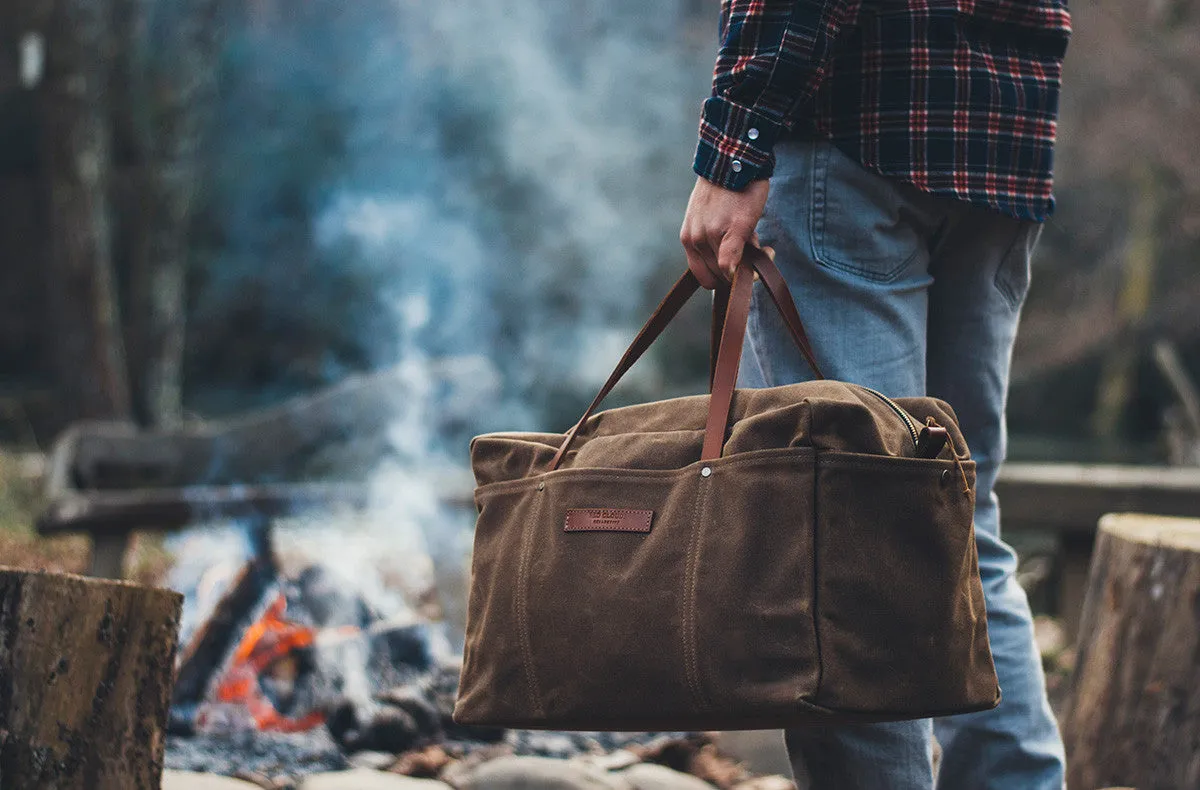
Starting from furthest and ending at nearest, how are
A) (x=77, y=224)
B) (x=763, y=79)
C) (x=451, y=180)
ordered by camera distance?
(x=451, y=180) → (x=77, y=224) → (x=763, y=79)

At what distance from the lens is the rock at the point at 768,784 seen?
2713 mm

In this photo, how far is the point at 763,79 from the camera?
1.57 m

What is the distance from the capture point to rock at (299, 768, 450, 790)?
7.57ft

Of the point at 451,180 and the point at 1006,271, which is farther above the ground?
the point at 451,180

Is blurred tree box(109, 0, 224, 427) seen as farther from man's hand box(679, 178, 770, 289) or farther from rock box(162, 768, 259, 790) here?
man's hand box(679, 178, 770, 289)

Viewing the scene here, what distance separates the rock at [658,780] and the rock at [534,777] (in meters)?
0.10

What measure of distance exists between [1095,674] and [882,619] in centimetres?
162

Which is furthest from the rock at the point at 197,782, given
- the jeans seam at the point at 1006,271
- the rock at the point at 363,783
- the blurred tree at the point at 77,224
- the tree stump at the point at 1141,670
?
the blurred tree at the point at 77,224

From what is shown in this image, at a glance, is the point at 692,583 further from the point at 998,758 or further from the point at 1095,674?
the point at 1095,674

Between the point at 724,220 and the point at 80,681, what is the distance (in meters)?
1.21

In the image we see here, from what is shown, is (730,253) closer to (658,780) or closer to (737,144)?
(737,144)

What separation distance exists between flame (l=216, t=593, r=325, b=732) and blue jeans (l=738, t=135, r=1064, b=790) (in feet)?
6.09

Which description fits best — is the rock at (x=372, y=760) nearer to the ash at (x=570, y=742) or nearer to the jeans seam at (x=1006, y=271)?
the ash at (x=570, y=742)

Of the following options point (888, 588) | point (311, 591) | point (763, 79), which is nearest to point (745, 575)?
point (888, 588)
